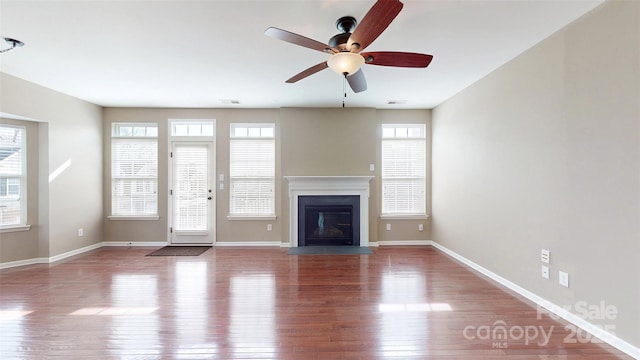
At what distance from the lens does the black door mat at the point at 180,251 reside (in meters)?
4.56

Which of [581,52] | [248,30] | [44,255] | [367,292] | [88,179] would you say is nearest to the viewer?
[581,52]

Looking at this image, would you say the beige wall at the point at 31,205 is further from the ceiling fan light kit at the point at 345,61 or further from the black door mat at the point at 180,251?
the ceiling fan light kit at the point at 345,61

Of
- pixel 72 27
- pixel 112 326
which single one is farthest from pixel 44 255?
pixel 72 27

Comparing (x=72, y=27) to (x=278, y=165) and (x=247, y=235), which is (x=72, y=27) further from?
(x=247, y=235)

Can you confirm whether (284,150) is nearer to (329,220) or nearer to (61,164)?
(329,220)

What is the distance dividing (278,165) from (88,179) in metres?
3.20

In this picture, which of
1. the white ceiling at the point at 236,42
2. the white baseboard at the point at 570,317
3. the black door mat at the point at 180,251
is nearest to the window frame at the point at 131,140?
the black door mat at the point at 180,251

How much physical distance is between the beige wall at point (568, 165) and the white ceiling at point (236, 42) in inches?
10.9

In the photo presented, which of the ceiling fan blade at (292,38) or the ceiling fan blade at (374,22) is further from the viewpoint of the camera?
the ceiling fan blade at (292,38)

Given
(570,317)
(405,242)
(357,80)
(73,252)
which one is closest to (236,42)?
(357,80)

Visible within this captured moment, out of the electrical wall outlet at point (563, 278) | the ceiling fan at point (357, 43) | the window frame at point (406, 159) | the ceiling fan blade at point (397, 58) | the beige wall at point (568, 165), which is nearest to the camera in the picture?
the ceiling fan at point (357, 43)

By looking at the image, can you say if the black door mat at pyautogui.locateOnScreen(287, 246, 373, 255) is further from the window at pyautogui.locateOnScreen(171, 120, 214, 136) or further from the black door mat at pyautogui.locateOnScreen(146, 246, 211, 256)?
the window at pyautogui.locateOnScreen(171, 120, 214, 136)

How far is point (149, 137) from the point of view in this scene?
16.6 feet

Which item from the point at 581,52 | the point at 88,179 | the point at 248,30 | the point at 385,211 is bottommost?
the point at 385,211
